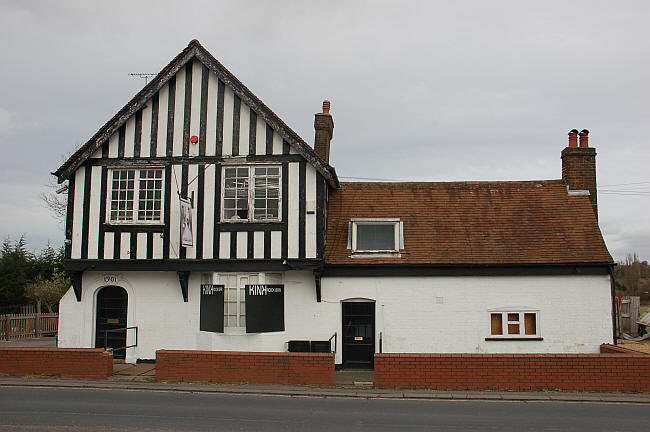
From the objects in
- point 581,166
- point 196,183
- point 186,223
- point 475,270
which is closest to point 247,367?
point 186,223

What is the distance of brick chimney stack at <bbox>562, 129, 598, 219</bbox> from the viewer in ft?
64.5

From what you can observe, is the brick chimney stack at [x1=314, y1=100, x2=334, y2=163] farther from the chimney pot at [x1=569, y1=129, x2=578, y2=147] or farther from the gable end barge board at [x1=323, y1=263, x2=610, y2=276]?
the chimney pot at [x1=569, y1=129, x2=578, y2=147]

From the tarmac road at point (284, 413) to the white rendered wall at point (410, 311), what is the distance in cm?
453

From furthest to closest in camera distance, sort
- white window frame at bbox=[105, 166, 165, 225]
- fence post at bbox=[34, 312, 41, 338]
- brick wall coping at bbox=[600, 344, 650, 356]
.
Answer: fence post at bbox=[34, 312, 41, 338]
white window frame at bbox=[105, 166, 165, 225]
brick wall coping at bbox=[600, 344, 650, 356]

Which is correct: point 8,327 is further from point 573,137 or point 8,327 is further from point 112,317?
point 573,137

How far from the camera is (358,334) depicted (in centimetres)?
1731

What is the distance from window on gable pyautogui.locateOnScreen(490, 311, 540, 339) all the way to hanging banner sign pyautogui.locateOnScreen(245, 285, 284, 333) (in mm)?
6103

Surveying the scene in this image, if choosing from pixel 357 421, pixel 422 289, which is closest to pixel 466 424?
pixel 357 421

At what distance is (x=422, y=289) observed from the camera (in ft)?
56.5

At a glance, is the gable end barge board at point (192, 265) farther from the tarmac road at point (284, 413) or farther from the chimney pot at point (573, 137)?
the chimney pot at point (573, 137)

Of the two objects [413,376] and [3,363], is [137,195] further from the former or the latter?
[413,376]

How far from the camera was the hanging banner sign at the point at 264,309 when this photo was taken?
17078mm

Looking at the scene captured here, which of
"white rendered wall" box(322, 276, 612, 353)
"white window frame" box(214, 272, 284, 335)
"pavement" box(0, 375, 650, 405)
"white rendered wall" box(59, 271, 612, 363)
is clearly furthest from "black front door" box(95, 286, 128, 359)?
"white rendered wall" box(322, 276, 612, 353)

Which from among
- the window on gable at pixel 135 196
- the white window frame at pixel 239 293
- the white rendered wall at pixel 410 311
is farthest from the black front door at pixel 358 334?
the window on gable at pixel 135 196
